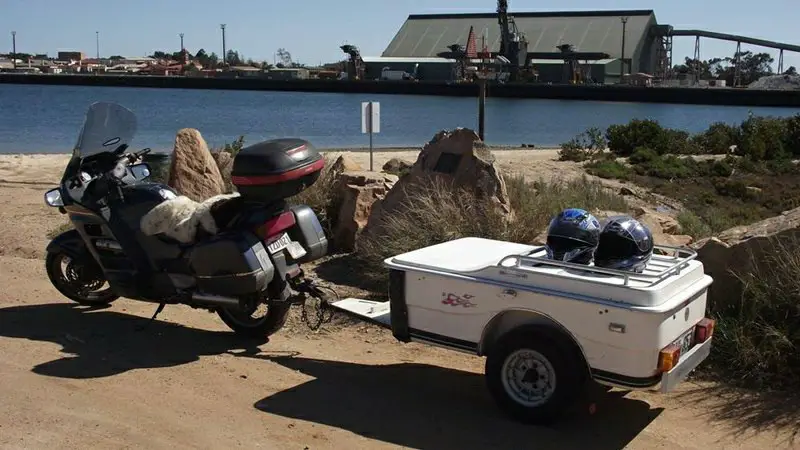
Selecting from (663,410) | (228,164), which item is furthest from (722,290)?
(228,164)

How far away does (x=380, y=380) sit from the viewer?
631 centimetres

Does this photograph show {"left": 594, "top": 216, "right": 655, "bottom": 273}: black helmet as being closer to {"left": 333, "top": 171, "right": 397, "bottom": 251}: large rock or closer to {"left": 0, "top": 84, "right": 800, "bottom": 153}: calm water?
{"left": 333, "top": 171, "right": 397, "bottom": 251}: large rock

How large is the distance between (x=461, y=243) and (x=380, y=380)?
1.20 meters

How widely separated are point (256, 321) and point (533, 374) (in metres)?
2.74

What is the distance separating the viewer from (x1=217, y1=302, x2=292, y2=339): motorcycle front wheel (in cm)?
711

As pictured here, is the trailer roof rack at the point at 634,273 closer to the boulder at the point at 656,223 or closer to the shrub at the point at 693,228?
the boulder at the point at 656,223

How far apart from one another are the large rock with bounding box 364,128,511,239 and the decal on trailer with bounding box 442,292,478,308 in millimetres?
3754

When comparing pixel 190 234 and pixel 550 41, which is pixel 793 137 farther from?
pixel 550 41

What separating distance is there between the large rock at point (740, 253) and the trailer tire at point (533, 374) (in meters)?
2.19

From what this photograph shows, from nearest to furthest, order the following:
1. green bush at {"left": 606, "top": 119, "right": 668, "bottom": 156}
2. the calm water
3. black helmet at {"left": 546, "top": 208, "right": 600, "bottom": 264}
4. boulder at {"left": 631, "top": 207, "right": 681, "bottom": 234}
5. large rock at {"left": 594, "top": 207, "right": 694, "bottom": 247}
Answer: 1. black helmet at {"left": 546, "top": 208, "right": 600, "bottom": 264}
2. large rock at {"left": 594, "top": 207, "right": 694, "bottom": 247}
3. boulder at {"left": 631, "top": 207, "right": 681, "bottom": 234}
4. green bush at {"left": 606, "top": 119, "right": 668, "bottom": 156}
5. the calm water

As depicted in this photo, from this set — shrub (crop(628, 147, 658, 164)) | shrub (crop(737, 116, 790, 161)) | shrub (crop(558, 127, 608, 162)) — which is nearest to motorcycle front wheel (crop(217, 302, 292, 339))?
shrub (crop(628, 147, 658, 164))

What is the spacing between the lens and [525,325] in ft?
17.3

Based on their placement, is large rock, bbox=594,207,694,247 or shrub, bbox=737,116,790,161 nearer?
large rock, bbox=594,207,694,247

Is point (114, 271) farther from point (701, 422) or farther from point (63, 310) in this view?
point (701, 422)
